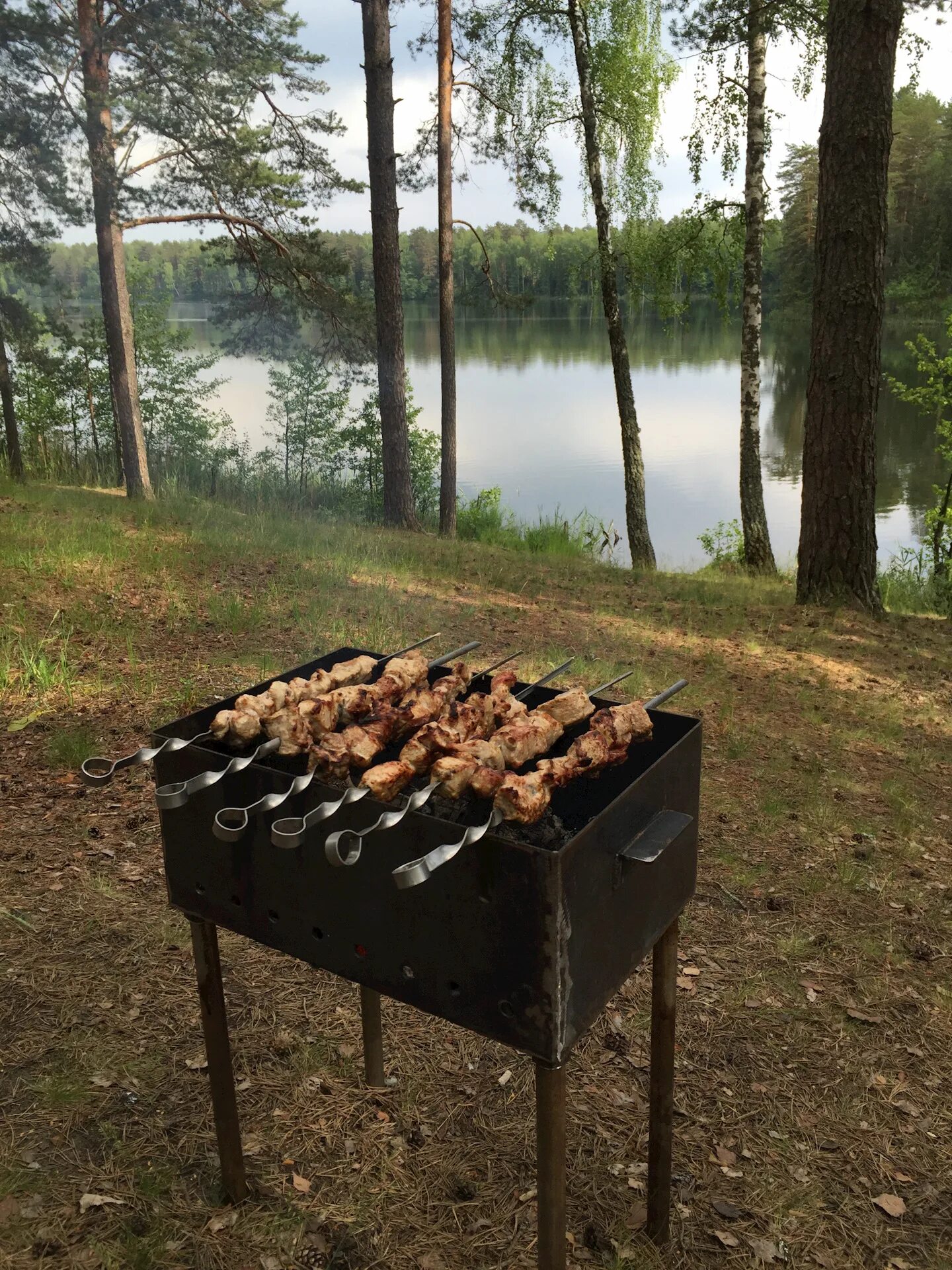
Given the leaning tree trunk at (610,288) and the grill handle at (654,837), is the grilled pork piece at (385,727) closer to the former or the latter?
the grill handle at (654,837)

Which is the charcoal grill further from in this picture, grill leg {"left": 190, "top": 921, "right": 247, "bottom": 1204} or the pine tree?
the pine tree

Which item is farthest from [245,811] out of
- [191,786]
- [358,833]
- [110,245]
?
[110,245]

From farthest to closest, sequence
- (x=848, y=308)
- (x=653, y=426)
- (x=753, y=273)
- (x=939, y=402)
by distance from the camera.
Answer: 1. (x=653, y=426)
2. (x=939, y=402)
3. (x=753, y=273)
4. (x=848, y=308)

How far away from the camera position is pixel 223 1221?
204 cm

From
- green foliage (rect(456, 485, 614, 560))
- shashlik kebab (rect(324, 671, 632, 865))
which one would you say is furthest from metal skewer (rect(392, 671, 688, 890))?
green foliage (rect(456, 485, 614, 560))

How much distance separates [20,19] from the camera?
10.0 meters

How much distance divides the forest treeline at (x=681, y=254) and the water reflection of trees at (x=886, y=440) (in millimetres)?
3614

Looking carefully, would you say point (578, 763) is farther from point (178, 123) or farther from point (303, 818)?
point (178, 123)

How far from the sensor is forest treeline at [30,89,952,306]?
10.6 m

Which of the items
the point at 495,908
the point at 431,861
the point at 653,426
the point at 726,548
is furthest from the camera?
the point at 653,426

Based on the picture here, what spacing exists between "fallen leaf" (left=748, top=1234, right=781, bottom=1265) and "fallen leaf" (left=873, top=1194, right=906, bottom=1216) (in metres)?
0.30

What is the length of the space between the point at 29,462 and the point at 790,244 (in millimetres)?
33216

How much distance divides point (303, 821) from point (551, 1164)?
0.75 meters

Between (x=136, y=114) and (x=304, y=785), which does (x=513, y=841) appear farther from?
(x=136, y=114)
